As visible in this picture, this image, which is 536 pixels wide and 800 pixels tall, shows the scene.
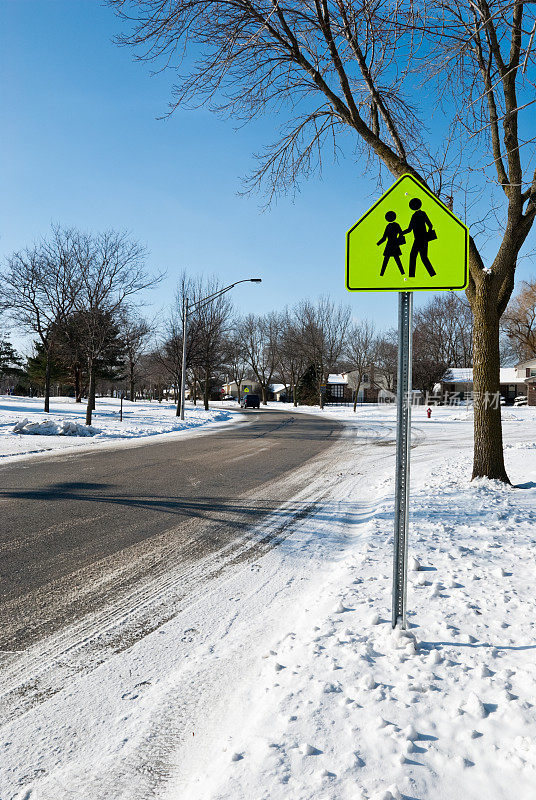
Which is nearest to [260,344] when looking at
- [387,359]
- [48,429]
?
[387,359]

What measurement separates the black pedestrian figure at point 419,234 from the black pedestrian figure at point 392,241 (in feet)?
0.18

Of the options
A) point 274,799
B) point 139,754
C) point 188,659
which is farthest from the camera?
point 188,659

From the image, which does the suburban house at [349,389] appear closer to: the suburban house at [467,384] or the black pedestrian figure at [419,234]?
the suburban house at [467,384]

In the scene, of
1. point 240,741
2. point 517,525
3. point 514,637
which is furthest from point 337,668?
point 517,525

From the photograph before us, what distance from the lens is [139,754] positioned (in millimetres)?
2344

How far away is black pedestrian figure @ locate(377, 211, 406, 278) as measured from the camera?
3.28m

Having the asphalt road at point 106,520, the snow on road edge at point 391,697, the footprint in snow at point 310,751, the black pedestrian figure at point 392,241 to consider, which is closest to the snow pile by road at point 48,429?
the asphalt road at point 106,520

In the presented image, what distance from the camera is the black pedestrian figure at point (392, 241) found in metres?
3.28

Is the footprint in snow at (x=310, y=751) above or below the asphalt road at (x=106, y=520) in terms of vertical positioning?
above

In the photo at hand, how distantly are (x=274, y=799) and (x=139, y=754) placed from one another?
2.32 feet

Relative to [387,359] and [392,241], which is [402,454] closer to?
[392,241]

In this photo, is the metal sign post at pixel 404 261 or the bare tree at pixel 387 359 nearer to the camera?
the metal sign post at pixel 404 261

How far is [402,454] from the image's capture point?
322 cm

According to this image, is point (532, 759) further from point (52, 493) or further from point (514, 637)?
point (52, 493)
